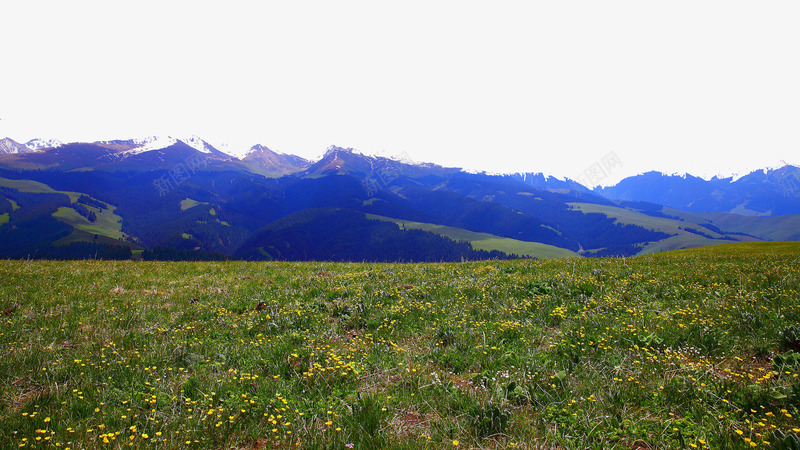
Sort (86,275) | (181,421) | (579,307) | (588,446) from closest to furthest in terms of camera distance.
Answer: (588,446), (181,421), (579,307), (86,275)

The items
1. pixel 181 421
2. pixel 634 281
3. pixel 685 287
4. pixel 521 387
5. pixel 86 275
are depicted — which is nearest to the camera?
pixel 181 421

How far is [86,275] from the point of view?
540 inches

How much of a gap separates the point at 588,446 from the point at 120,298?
1282 cm

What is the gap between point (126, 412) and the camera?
15.9 feet

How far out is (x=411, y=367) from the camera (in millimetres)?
6090

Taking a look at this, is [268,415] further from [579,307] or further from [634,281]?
[634,281]

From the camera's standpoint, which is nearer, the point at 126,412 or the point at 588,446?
the point at 588,446

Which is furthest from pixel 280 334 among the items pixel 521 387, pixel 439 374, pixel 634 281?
pixel 634 281

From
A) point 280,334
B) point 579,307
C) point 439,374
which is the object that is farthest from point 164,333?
point 579,307

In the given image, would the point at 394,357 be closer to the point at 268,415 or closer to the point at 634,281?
the point at 268,415

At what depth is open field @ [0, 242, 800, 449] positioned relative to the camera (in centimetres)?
434

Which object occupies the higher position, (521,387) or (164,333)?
(521,387)

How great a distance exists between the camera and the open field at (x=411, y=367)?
434 cm

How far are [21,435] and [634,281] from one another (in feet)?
48.9
